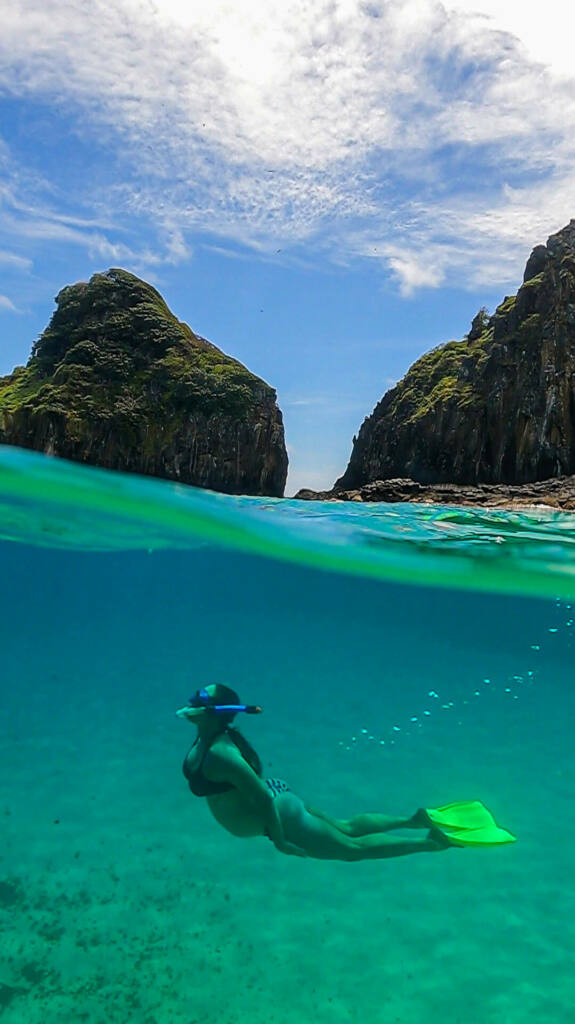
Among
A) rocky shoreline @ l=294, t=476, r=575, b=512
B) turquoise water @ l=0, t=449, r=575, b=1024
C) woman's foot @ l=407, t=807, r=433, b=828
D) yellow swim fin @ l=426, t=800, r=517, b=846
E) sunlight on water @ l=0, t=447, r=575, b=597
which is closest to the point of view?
turquoise water @ l=0, t=449, r=575, b=1024

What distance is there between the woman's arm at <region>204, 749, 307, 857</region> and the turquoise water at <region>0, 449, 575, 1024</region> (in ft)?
6.28

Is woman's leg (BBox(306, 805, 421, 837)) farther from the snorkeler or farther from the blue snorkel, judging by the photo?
the blue snorkel

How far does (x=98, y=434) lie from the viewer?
1642 inches

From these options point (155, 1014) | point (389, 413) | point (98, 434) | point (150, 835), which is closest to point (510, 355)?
point (389, 413)

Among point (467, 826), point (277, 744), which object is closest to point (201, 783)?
point (467, 826)

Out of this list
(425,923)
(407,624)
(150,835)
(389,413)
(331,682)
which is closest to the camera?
(425,923)

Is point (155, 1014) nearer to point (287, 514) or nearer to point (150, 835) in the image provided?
point (150, 835)

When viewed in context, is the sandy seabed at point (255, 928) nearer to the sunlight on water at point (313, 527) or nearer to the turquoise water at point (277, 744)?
the turquoise water at point (277, 744)

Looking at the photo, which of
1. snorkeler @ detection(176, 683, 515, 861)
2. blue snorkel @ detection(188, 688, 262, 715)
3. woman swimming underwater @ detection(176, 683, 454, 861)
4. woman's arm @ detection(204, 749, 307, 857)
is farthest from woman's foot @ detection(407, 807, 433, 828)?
blue snorkel @ detection(188, 688, 262, 715)

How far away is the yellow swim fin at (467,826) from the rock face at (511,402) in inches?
1345

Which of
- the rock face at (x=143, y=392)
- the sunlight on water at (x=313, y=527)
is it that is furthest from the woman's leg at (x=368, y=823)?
the rock face at (x=143, y=392)

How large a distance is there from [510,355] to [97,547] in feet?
117

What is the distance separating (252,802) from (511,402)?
42224 millimetres

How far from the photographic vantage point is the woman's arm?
21.9ft
